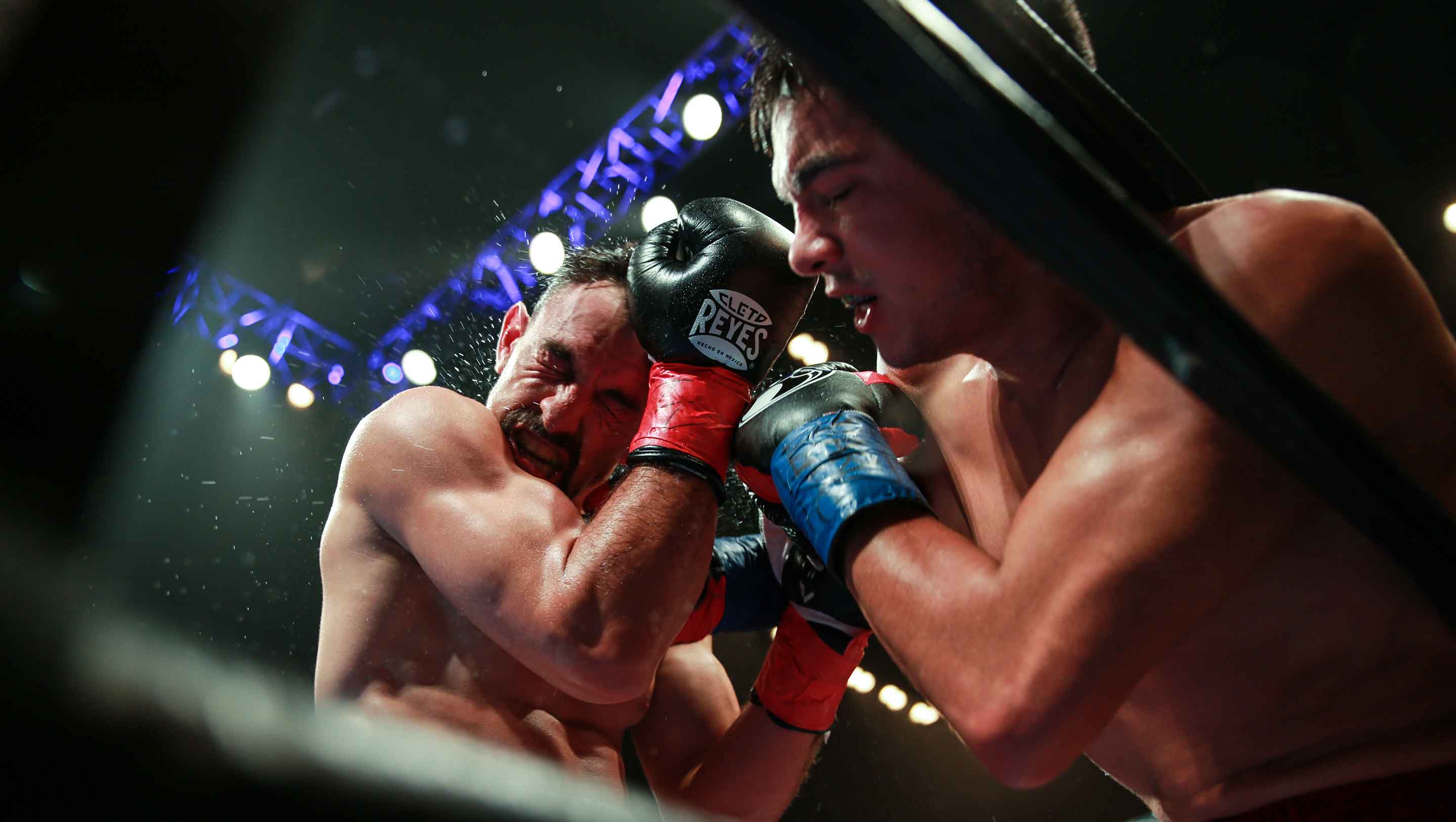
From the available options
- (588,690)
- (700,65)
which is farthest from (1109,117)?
(700,65)

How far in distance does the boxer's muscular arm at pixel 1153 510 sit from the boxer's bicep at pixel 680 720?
1489 millimetres

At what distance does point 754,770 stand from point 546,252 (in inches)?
64.8

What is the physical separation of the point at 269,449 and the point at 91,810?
8.06 feet

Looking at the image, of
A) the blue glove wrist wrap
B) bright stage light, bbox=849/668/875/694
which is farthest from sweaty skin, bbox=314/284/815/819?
bright stage light, bbox=849/668/875/694

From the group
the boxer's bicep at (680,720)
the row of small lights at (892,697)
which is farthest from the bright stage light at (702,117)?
the row of small lights at (892,697)

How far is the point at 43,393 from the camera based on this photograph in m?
1.26

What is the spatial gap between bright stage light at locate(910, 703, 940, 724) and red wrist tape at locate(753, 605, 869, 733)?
9.92ft

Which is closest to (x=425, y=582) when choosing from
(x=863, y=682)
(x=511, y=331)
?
(x=511, y=331)

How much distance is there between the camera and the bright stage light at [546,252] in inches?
97.0

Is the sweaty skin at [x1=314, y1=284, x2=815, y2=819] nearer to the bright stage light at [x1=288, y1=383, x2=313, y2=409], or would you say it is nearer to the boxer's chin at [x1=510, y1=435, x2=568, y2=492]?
the boxer's chin at [x1=510, y1=435, x2=568, y2=492]

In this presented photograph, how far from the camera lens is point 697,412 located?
1.71 meters

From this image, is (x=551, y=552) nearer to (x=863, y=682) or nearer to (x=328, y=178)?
(x=328, y=178)

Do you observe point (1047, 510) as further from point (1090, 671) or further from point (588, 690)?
point (588, 690)

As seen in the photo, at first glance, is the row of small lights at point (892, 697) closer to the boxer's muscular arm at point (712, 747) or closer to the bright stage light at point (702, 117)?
the boxer's muscular arm at point (712, 747)
